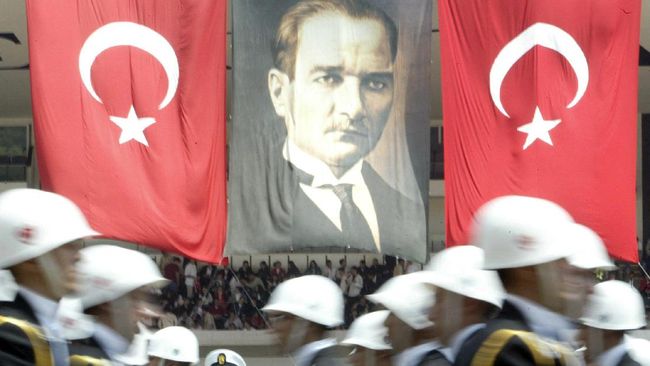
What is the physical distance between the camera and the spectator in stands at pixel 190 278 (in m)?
25.9

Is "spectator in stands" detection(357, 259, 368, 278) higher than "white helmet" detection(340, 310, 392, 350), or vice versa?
"white helmet" detection(340, 310, 392, 350)

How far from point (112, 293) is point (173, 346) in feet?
10.9

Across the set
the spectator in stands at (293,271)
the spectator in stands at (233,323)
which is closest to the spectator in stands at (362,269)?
the spectator in stands at (293,271)

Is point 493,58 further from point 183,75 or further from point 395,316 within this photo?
point 395,316

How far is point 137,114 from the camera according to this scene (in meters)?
14.9

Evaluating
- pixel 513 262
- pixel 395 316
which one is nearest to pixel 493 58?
pixel 395 316

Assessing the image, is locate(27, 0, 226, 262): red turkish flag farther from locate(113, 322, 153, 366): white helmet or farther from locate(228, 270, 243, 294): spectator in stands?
locate(228, 270, 243, 294): spectator in stands

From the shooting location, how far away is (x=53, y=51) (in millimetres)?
14703

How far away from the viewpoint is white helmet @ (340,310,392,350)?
5.65m

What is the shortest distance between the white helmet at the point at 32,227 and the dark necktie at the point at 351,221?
11.5m

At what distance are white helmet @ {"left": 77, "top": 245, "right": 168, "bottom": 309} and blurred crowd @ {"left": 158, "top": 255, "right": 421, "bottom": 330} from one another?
60.1ft

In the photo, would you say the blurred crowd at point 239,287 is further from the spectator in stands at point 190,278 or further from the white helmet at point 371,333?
the white helmet at point 371,333

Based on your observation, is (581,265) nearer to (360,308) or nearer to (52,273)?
(52,273)

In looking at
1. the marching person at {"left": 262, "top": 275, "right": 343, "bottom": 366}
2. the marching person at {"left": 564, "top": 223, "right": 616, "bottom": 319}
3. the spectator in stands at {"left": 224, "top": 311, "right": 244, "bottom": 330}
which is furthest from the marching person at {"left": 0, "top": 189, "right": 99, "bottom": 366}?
the spectator in stands at {"left": 224, "top": 311, "right": 244, "bottom": 330}
